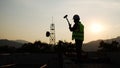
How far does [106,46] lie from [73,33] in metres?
134

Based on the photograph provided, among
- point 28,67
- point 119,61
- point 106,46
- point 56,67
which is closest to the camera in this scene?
point 56,67

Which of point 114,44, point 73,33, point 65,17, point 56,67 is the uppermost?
point 114,44

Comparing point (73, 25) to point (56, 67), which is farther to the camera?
point (56, 67)

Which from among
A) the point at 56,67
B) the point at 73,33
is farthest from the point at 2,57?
the point at 73,33

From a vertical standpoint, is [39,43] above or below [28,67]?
above

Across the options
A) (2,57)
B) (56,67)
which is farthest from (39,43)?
(56,67)

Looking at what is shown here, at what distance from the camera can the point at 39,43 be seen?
440 ft

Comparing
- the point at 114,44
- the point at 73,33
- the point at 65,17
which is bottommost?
the point at 73,33

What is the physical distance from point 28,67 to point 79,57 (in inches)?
240

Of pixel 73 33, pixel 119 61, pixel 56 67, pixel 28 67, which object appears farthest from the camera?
pixel 119 61

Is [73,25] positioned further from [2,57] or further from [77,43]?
[2,57]

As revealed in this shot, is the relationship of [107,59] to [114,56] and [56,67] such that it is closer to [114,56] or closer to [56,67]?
[114,56]

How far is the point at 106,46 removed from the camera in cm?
14325

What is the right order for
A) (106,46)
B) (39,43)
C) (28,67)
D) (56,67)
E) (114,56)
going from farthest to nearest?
(106,46)
(39,43)
(114,56)
(28,67)
(56,67)
